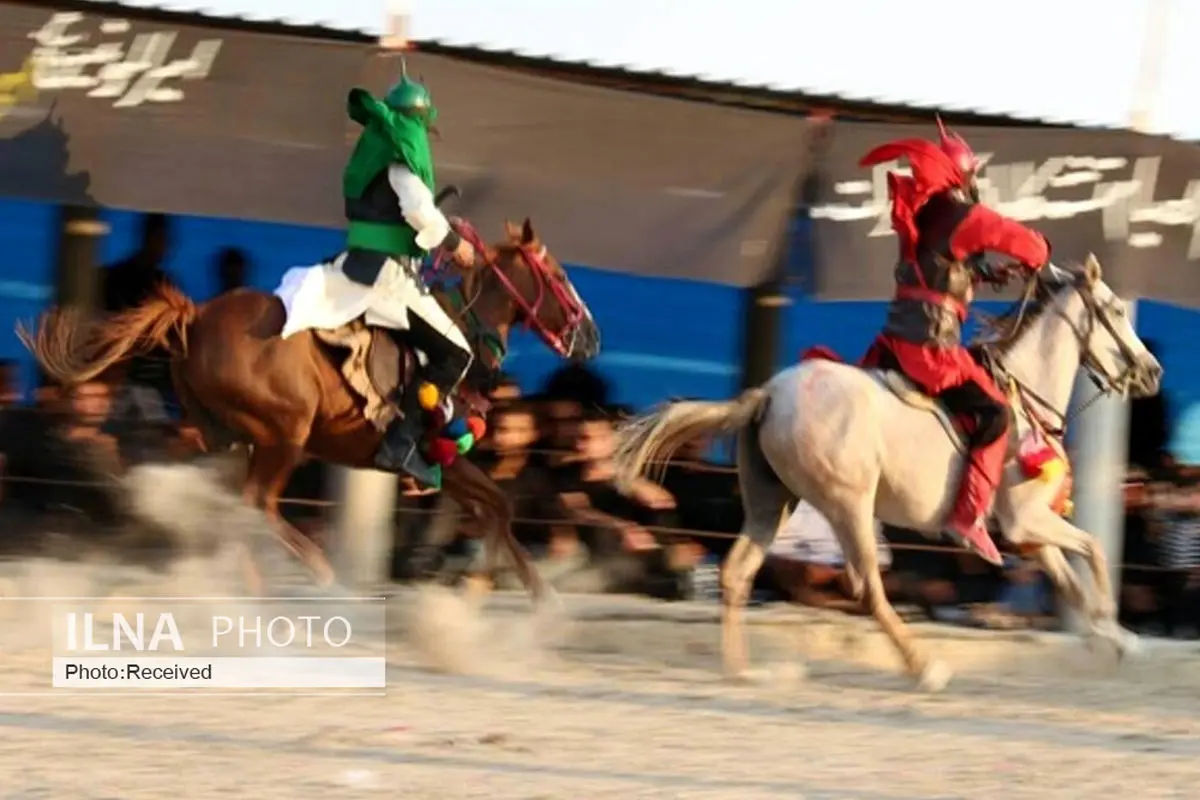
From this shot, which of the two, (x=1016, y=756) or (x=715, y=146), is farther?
(x=715, y=146)

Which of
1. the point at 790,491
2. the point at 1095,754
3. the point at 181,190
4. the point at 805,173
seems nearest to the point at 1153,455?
the point at 805,173

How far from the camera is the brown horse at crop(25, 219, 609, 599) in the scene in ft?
27.7

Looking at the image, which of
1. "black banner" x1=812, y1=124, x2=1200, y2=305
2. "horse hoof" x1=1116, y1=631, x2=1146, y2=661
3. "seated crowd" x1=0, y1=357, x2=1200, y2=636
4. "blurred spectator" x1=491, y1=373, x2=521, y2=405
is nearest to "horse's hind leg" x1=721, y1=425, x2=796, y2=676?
"seated crowd" x1=0, y1=357, x2=1200, y2=636

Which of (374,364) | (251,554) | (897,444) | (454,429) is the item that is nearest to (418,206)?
(374,364)

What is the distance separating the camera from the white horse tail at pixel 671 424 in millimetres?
8031

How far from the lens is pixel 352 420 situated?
8.62 metres

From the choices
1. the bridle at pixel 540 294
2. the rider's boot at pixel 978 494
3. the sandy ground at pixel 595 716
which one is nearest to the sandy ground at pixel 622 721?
the sandy ground at pixel 595 716

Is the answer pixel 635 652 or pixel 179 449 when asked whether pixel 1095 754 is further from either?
pixel 179 449

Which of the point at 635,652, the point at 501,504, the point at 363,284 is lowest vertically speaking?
the point at 635,652

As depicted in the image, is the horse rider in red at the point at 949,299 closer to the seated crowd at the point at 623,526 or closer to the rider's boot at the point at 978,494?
the rider's boot at the point at 978,494

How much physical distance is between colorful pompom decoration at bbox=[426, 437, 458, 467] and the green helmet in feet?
4.50

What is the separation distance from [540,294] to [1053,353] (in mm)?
2222

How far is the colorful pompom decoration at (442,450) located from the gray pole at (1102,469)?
10.7 ft

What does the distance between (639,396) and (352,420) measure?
3.06 metres
